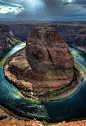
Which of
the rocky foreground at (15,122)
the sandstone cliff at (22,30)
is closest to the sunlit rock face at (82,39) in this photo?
the sandstone cliff at (22,30)

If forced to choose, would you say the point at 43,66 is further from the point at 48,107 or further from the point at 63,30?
the point at 63,30

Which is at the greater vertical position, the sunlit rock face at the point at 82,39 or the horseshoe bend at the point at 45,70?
the sunlit rock face at the point at 82,39

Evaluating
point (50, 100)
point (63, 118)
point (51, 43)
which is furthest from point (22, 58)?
point (63, 118)

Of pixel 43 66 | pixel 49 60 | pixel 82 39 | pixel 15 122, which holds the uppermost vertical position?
pixel 82 39

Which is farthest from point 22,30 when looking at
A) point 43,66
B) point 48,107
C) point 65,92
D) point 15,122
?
point 15,122

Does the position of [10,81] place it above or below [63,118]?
above

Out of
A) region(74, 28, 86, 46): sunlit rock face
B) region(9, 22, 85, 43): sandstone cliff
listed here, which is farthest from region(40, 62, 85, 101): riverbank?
region(9, 22, 85, 43): sandstone cliff

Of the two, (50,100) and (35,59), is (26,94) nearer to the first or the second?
(50,100)

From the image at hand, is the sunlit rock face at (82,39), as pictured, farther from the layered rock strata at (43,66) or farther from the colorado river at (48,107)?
the colorado river at (48,107)
